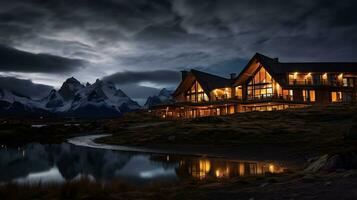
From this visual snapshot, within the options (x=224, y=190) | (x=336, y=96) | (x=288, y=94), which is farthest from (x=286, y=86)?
(x=224, y=190)

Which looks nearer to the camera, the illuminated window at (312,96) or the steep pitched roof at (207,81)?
the illuminated window at (312,96)

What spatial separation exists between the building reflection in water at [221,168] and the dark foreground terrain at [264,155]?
1839 millimetres

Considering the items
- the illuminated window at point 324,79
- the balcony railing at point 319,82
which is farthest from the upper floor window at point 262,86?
the illuminated window at point 324,79

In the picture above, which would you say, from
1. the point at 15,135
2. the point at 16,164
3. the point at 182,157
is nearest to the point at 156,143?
the point at 182,157

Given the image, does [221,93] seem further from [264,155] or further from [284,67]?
[264,155]

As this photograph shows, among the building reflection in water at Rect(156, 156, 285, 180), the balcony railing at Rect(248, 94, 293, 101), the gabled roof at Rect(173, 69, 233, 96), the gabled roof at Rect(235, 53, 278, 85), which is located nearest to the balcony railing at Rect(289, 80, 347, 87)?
the balcony railing at Rect(248, 94, 293, 101)

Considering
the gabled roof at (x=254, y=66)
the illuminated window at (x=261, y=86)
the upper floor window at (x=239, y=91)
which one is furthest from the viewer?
the upper floor window at (x=239, y=91)

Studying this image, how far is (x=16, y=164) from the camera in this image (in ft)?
85.4

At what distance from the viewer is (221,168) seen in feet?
65.2

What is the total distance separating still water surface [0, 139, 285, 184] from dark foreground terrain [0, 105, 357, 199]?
9.47 feet

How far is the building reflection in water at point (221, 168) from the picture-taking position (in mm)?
17669

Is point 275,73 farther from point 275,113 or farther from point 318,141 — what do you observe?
point 318,141

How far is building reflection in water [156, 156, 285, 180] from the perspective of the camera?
17.7 m

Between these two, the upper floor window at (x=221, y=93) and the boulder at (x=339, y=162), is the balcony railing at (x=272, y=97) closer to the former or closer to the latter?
the upper floor window at (x=221, y=93)
